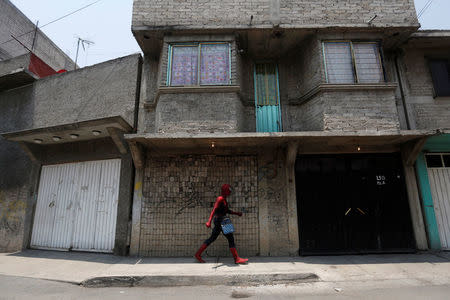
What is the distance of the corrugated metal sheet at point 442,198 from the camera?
6297 millimetres

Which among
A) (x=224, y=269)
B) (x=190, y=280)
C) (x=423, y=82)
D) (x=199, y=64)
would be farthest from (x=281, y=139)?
(x=423, y=82)

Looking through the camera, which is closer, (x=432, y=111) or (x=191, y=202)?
(x=191, y=202)

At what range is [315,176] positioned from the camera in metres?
6.47

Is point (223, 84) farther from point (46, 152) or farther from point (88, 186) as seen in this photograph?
point (46, 152)

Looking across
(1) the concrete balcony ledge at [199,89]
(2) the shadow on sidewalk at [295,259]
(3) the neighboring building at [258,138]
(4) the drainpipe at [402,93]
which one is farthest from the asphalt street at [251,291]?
(1) the concrete balcony ledge at [199,89]

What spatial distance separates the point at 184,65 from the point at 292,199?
488 cm

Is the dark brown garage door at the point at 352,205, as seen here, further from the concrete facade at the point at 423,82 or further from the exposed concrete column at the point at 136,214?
the exposed concrete column at the point at 136,214

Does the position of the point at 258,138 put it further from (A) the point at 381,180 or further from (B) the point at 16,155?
(B) the point at 16,155

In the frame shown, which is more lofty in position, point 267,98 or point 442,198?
point 267,98

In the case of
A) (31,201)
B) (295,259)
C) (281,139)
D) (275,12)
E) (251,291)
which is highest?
(275,12)

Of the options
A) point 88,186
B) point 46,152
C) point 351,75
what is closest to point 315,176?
point 351,75

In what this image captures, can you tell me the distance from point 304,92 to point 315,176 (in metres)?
2.53

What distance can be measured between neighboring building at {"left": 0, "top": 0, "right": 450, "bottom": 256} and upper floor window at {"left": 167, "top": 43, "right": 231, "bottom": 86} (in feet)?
0.10

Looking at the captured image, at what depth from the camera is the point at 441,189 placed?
6551 mm
